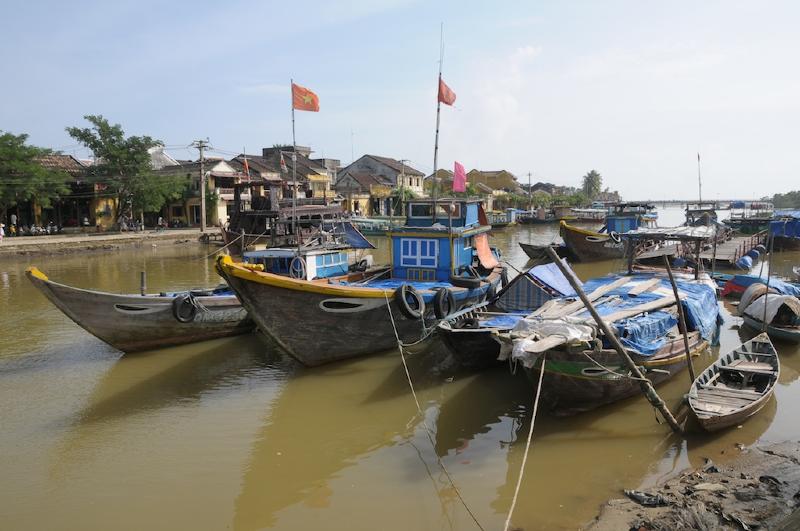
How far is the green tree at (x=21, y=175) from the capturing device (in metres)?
29.3

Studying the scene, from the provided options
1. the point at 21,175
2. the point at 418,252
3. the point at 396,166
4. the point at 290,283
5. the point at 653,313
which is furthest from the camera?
the point at 396,166

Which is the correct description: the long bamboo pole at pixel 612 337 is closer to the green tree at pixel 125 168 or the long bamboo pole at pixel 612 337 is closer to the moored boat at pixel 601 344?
the moored boat at pixel 601 344

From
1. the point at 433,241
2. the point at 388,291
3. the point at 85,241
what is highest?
the point at 433,241

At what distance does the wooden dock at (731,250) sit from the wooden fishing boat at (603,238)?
3681mm

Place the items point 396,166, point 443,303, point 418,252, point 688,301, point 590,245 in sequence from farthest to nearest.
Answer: point 396,166, point 590,245, point 418,252, point 443,303, point 688,301

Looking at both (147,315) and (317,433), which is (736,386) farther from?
(147,315)

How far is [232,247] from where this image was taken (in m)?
29.7

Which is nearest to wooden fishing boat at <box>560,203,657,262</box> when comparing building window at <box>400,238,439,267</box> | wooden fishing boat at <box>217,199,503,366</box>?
wooden fishing boat at <box>217,199,503,366</box>

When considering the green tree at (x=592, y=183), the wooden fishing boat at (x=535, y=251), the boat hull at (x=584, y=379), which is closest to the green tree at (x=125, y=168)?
the wooden fishing boat at (x=535, y=251)

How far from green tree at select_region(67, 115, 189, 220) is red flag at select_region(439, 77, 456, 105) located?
88.8 ft

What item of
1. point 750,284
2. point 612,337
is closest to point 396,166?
point 750,284

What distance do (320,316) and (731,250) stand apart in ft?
75.3

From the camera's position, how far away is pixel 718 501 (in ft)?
19.7

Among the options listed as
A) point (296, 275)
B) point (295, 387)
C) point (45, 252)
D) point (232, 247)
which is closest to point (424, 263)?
point (296, 275)
